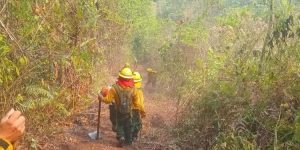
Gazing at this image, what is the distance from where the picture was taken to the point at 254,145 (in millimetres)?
5570

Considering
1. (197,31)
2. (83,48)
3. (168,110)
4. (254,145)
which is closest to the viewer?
(254,145)

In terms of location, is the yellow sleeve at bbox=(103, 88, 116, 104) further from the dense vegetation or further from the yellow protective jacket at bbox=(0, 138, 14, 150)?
the yellow protective jacket at bbox=(0, 138, 14, 150)

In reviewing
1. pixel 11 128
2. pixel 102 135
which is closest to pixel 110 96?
pixel 102 135

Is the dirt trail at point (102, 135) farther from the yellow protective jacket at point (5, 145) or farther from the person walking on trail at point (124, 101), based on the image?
the yellow protective jacket at point (5, 145)

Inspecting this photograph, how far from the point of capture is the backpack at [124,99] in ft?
24.0

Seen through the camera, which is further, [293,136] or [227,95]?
[227,95]

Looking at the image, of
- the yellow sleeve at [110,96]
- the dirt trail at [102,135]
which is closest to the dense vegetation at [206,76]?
the dirt trail at [102,135]

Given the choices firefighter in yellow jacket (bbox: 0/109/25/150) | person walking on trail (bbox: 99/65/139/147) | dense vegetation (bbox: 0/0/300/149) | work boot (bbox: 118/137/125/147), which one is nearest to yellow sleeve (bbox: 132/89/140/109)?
person walking on trail (bbox: 99/65/139/147)

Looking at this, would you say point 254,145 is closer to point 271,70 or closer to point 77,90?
point 271,70

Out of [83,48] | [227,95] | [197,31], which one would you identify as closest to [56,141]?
[83,48]

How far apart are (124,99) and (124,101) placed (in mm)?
38

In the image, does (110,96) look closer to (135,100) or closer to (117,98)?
(117,98)

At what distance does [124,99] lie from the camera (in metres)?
7.36

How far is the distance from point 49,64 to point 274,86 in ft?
11.4
